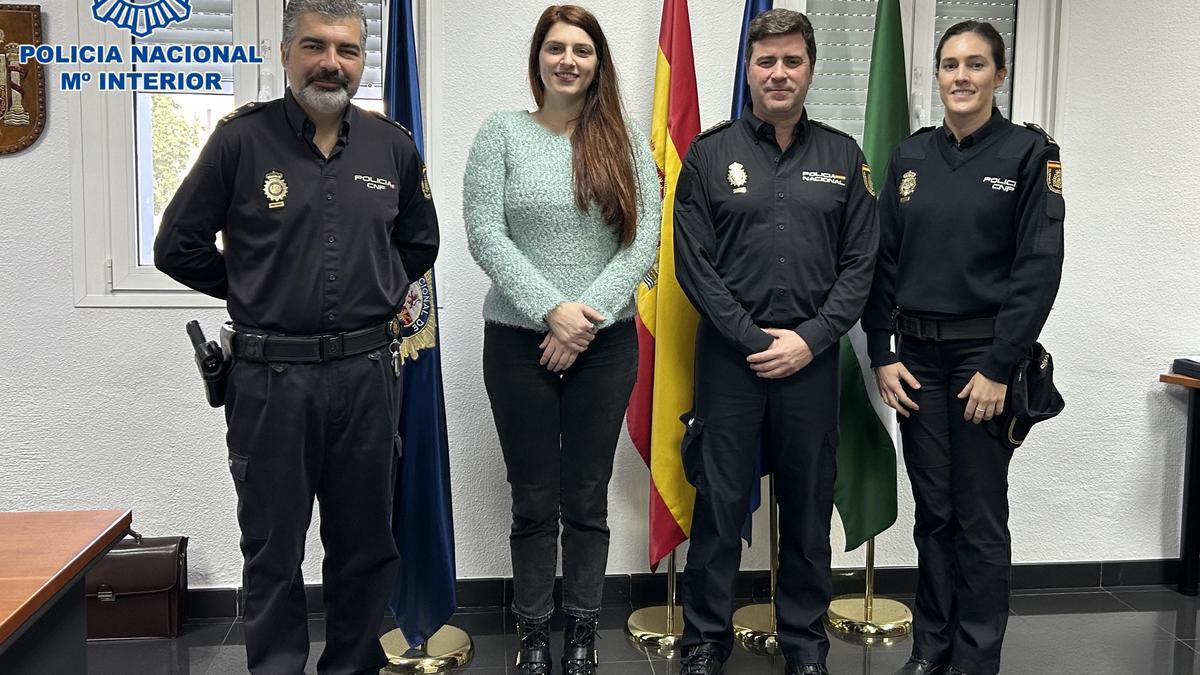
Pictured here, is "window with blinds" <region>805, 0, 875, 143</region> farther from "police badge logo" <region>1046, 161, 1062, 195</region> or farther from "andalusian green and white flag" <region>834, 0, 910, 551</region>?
"police badge logo" <region>1046, 161, 1062, 195</region>

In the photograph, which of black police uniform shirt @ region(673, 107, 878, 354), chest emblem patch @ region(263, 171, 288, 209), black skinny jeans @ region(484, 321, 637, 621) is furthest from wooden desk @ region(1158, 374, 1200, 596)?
chest emblem patch @ region(263, 171, 288, 209)

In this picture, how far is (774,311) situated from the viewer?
250cm

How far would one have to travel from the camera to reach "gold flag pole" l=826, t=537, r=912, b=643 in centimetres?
303

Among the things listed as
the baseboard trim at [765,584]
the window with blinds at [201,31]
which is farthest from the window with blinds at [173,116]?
the baseboard trim at [765,584]

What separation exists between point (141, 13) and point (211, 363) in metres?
1.42

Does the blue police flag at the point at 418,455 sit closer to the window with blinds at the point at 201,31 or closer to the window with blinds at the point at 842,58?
the window with blinds at the point at 201,31

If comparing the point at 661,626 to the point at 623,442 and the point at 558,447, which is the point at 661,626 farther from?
the point at 558,447

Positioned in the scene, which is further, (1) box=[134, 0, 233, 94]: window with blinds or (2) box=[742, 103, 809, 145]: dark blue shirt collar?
(1) box=[134, 0, 233, 94]: window with blinds

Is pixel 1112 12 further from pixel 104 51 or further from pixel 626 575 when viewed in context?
pixel 104 51

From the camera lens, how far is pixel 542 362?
8.13 feet

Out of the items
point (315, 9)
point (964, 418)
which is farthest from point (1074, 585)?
point (315, 9)

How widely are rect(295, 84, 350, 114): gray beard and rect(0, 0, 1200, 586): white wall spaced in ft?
3.00

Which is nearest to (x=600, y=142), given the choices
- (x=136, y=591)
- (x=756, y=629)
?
(x=756, y=629)

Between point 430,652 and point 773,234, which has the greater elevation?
point 773,234
